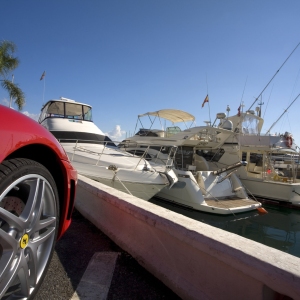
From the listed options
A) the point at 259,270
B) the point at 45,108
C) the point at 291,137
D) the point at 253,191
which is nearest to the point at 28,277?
the point at 259,270

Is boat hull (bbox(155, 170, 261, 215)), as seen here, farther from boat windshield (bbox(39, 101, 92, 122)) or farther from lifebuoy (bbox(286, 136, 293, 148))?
boat windshield (bbox(39, 101, 92, 122))

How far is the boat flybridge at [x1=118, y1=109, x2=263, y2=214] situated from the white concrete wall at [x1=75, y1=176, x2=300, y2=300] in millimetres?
5963

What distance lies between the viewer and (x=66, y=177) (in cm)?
182

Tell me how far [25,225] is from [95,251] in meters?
1.27

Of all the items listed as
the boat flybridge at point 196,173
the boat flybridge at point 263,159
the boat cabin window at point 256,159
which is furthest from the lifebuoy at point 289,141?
the boat flybridge at point 196,173

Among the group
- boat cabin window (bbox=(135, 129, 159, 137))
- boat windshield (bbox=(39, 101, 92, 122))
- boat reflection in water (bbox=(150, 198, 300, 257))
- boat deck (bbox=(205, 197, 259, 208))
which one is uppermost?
boat windshield (bbox=(39, 101, 92, 122))

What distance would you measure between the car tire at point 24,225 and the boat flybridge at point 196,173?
659 centimetres

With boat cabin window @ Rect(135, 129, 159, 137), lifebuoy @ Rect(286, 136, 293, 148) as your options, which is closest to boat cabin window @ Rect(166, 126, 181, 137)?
boat cabin window @ Rect(135, 129, 159, 137)

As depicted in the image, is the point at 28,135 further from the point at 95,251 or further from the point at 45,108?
the point at 45,108

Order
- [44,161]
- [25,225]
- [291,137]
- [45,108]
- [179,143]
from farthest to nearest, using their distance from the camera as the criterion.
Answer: [291,137]
[179,143]
[45,108]
[44,161]
[25,225]

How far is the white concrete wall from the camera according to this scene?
122 centimetres

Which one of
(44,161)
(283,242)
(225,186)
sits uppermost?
(44,161)

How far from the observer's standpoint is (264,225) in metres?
10.1

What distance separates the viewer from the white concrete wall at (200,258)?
1216 mm
